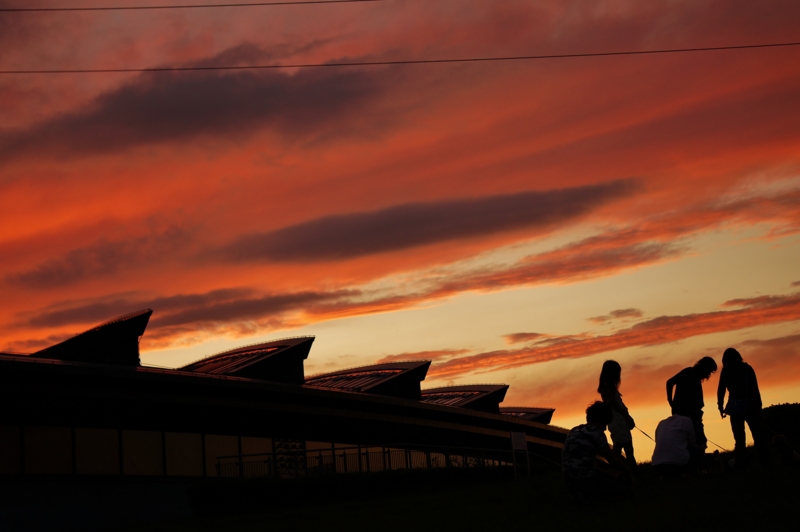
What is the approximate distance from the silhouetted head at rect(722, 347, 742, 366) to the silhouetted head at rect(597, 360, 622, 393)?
186 cm

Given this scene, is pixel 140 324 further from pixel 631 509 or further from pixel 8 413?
pixel 631 509

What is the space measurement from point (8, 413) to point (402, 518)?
715 inches

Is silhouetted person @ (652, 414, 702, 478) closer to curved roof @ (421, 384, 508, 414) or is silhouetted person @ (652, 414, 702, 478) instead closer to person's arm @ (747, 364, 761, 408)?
person's arm @ (747, 364, 761, 408)

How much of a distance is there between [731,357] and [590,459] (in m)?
4.85

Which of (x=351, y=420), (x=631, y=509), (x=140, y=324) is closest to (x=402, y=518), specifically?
(x=631, y=509)

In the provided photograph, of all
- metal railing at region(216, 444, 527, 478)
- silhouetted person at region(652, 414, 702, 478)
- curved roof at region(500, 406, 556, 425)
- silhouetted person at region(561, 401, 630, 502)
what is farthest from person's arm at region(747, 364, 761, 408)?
curved roof at region(500, 406, 556, 425)

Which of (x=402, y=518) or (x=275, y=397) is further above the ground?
(x=275, y=397)

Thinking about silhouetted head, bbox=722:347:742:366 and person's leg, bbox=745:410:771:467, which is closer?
person's leg, bbox=745:410:771:467

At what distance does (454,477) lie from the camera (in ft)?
83.5

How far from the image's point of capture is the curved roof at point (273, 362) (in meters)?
34.2

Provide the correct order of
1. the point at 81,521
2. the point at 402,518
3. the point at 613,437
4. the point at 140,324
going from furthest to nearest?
the point at 140,324, the point at 81,521, the point at 613,437, the point at 402,518

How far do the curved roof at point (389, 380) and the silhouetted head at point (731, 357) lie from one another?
25.3 metres

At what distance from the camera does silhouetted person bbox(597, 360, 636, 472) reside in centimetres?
1412

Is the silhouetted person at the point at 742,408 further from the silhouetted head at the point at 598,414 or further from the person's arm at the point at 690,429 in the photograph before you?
the silhouetted head at the point at 598,414
